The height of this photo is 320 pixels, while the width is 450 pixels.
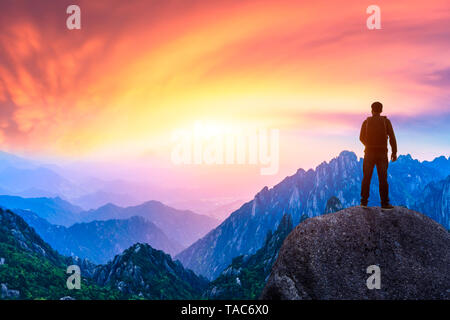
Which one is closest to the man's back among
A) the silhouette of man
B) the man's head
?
the silhouette of man

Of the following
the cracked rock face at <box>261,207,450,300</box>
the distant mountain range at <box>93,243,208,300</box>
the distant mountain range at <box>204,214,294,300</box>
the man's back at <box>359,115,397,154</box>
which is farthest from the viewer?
the distant mountain range at <box>93,243,208,300</box>

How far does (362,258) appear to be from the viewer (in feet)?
43.1

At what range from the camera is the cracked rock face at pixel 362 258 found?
41.4 feet

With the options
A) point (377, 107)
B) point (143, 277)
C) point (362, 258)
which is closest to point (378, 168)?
point (377, 107)

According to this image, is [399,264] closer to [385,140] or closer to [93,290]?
[385,140]

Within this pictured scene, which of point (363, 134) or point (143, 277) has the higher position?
point (363, 134)

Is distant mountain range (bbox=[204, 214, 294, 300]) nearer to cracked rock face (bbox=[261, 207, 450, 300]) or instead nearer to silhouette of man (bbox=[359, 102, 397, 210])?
cracked rock face (bbox=[261, 207, 450, 300])

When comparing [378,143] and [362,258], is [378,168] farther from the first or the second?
[362,258]

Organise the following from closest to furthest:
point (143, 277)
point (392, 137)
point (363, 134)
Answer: point (392, 137)
point (363, 134)
point (143, 277)

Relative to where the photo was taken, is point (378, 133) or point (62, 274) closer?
point (378, 133)

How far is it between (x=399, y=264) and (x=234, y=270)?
182 meters

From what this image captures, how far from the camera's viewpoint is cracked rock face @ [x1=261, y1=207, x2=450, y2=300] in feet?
41.4

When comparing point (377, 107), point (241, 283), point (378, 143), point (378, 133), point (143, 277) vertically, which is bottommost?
point (241, 283)
